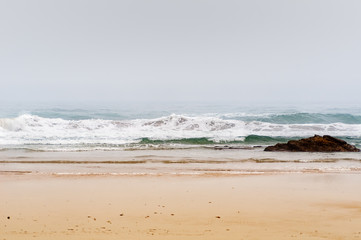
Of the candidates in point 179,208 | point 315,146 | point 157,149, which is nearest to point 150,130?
point 157,149

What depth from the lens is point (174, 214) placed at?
20.1ft

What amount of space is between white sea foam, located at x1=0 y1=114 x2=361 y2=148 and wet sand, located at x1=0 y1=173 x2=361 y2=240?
1354 centimetres

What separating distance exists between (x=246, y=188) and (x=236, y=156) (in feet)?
22.3

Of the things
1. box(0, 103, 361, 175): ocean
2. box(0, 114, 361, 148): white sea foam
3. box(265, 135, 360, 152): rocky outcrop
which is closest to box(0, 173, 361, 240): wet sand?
box(0, 103, 361, 175): ocean

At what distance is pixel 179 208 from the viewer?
6.50 m

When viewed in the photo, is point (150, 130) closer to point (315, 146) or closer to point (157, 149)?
point (157, 149)

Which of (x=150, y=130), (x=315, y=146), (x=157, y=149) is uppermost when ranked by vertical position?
(x=315, y=146)

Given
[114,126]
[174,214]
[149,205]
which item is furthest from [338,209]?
[114,126]

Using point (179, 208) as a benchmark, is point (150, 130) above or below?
below

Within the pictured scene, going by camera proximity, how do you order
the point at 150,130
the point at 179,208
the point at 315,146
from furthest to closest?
the point at 150,130, the point at 315,146, the point at 179,208

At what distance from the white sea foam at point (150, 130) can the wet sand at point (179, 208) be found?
1354cm

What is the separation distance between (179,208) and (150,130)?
21039 millimetres

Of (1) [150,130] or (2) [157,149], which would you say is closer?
(2) [157,149]

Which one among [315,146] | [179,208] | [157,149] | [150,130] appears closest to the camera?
[179,208]
